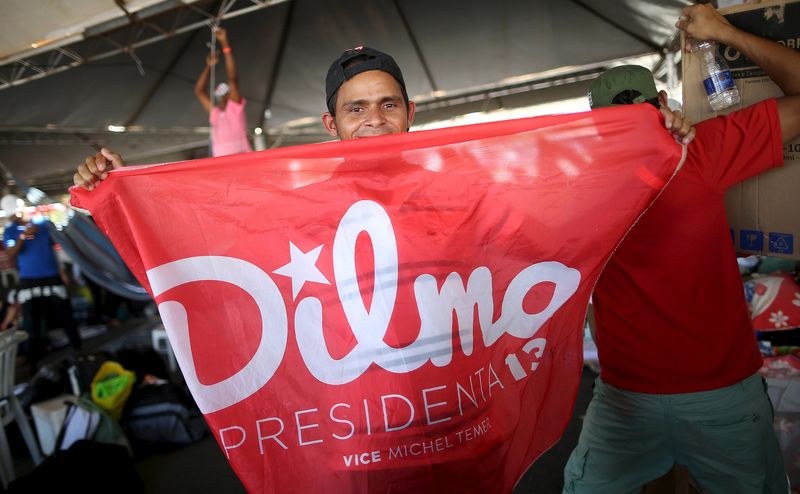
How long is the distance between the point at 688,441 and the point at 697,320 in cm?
34

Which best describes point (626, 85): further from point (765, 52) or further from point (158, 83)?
point (158, 83)

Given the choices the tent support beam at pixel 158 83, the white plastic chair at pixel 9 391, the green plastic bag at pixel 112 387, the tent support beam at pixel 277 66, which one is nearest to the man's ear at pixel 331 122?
the white plastic chair at pixel 9 391

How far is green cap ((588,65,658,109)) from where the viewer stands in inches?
55.5

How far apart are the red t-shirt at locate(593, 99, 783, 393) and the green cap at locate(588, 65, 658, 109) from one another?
0.65 ft

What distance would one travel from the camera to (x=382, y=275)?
1.21 metres

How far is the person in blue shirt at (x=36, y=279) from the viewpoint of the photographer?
209 inches

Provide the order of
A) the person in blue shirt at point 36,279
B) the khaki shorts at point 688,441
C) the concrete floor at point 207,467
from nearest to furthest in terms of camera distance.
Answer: the khaki shorts at point 688,441
the concrete floor at point 207,467
the person in blue shirt at point 36,279

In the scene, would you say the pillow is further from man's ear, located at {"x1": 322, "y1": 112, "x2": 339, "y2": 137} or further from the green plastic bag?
the green plastic bag

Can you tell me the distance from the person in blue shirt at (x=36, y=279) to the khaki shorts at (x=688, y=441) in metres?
5.91

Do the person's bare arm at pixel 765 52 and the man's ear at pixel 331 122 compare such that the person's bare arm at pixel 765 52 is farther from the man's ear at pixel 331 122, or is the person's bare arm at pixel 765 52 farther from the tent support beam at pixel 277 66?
the tent support beam at pixel 277 66

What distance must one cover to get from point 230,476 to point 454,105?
8099mm

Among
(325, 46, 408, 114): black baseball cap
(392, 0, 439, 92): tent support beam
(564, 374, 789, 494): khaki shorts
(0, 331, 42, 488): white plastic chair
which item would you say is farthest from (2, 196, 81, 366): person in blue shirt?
(564, 374, 789, 494): khaki shorts

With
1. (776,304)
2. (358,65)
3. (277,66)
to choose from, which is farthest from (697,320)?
(277,66)

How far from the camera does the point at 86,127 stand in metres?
7.57
